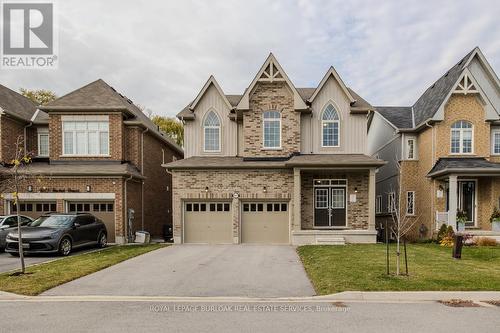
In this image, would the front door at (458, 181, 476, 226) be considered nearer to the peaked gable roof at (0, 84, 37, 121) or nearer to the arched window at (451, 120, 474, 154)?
the arched window at (451, 120, 474, 154)

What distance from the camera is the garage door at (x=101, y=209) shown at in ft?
59.4

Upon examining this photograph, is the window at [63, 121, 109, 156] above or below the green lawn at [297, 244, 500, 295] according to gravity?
above

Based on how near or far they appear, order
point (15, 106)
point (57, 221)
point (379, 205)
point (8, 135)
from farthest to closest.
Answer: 1. point (379, 205)
2. point (15, 106)
3. point (8, 135)
4. point (57, 221)

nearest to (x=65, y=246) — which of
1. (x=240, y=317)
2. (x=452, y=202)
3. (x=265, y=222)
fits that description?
(x=265, y=222)

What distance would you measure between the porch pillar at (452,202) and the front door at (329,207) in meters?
5.22

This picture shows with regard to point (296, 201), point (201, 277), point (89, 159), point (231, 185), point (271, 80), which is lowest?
point (201, 277)

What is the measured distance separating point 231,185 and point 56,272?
934cm

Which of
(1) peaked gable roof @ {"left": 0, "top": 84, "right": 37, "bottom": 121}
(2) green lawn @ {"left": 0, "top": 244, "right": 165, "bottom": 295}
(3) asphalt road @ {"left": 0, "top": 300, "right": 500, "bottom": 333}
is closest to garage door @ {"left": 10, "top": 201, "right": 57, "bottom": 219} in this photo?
(1) peaked gable roof @ {"left": 0, "top": 84, "right": 37, "bottom": 121}

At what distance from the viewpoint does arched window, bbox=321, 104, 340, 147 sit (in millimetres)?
18844

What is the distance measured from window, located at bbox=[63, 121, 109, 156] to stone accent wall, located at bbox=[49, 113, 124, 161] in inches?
10.4

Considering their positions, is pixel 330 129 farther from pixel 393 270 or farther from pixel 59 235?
pixel 59 235

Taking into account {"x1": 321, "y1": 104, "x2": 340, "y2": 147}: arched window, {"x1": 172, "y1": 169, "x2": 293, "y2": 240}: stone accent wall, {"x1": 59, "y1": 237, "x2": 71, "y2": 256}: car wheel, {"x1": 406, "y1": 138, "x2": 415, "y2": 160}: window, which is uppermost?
{"x1": 321, "y1": 104, "x2": 340, "y2": 147}: arched window

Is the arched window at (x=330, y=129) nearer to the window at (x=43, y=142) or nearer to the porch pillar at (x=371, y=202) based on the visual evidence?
the porch pillar at (x=371, y=202)

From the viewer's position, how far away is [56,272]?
10.1 meters
